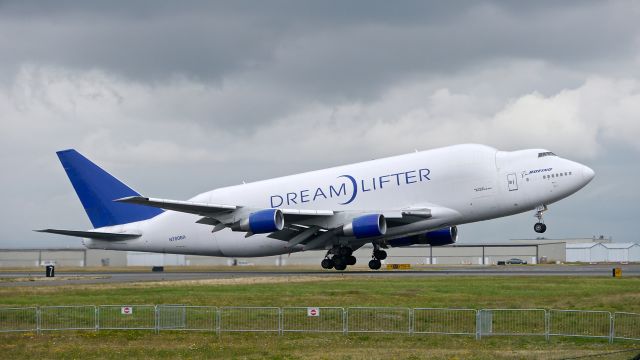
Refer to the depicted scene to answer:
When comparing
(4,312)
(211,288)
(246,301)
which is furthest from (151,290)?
(4,312)

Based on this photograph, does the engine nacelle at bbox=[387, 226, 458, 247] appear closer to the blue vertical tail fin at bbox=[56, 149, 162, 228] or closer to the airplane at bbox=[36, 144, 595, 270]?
the airplane at bbox=[36, 144, 595, 270]

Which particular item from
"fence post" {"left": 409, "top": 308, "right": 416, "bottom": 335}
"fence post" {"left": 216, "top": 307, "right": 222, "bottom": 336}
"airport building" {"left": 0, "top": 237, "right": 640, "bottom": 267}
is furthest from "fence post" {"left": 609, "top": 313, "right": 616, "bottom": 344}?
"airport building" {"left": 0, "top": 237, "right": 640, "bottom": 267}

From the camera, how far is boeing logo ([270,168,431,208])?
1957 inches

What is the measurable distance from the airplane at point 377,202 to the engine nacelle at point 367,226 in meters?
0.06

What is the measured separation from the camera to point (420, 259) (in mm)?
102062

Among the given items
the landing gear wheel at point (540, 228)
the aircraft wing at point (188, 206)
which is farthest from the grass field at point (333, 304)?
the aircraft wing at point (188, 206)

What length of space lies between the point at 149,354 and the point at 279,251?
3398 cm

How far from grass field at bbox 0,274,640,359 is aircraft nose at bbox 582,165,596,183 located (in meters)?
6.86

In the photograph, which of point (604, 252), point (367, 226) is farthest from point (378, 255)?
point (604, 252)

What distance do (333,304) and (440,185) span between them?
19.4 metres

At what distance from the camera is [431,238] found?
5519cm

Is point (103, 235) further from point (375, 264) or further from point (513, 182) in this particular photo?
point (513, 182)

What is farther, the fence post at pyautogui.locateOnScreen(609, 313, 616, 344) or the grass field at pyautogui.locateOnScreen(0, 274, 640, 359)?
the fence post at pyautogui.locateOnScreen(609, 313, 616, 344)

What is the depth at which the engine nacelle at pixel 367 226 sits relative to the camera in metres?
47.8
